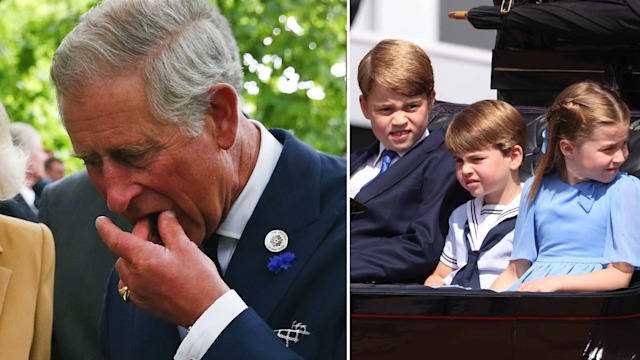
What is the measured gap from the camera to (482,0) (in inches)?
91.9

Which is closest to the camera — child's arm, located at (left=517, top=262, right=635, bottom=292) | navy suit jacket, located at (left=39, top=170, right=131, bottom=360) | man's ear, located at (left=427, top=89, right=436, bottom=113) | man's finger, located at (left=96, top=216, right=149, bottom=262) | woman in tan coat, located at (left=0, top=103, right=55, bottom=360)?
man's finger, located at (left=96, top=216, right=149, bottom=262)

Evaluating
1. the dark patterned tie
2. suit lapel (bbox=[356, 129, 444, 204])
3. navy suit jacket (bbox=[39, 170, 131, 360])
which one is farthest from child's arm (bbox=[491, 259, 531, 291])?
navy suit jacket (bbox=[39, 170, 131, 360])

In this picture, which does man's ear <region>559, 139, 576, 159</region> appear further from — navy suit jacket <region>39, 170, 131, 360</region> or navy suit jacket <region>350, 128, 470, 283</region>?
navy suit jacket <region>39, 170, 131, 360</region>

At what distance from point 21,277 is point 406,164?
2.87 ft

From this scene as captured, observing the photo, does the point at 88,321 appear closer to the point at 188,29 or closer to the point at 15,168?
the point at 15,168

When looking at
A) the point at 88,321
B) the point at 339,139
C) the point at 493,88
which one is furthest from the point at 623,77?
the point at 339,139

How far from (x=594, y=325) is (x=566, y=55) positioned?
565mm

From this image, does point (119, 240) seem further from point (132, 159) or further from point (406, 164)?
point (406, 164)

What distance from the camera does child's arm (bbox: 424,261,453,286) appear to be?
221 centimetres

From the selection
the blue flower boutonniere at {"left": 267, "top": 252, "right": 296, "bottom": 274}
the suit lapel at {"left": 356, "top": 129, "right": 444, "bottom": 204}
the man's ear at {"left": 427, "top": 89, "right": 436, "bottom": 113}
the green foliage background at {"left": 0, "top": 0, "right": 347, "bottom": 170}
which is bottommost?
the green foliage background at {"left": 0, "top": 0, "right": 347, "bottom": 170}

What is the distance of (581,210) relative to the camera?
2.16 m

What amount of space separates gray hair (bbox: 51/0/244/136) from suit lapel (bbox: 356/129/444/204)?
0.38 meters

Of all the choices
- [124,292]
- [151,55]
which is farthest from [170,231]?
[151,55]

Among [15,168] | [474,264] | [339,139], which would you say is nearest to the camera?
[474,264]
